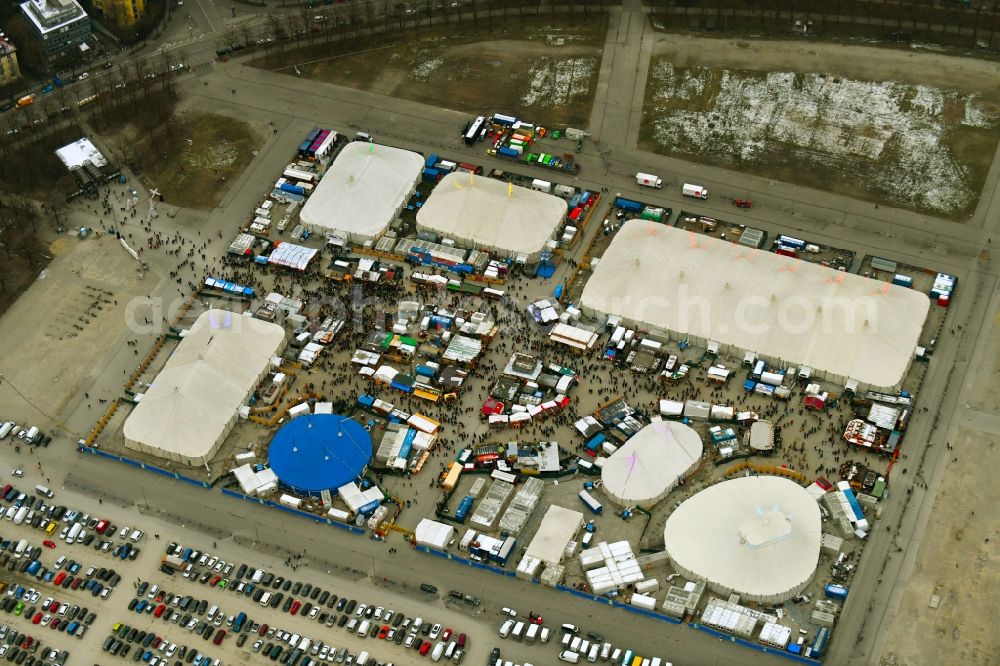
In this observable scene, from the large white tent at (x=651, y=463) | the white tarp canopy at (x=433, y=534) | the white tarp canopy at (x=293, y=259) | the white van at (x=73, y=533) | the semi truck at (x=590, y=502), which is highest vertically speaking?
the white tarp canopy at (x=293, y=259)

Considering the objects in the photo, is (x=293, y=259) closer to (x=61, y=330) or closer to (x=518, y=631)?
(x=61, y=330)

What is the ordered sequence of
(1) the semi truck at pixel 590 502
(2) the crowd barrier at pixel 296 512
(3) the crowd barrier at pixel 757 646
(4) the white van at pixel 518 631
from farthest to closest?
(2) the crowd barrier at pixel 296 512 → (1) the semi truck at pixel 590 502 → (4) the white van at pixel 518 631 → (3) the crowd barrier at pixel 757 646

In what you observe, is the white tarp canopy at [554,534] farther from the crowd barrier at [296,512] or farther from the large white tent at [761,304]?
the large white tent at [761,304]

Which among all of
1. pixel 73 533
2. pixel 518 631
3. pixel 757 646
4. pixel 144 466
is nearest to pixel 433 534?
pixel 518 631

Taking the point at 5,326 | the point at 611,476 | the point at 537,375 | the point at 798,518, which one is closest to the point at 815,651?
the point at 798,518

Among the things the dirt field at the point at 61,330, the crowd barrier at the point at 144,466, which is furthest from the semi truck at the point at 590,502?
the dirt field at the point at 61,330

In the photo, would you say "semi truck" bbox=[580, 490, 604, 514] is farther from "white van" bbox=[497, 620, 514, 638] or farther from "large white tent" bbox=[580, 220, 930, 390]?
"large white tent" bbox=[580, 220, 930, 390]

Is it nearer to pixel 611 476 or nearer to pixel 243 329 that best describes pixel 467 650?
pixel 611 476
